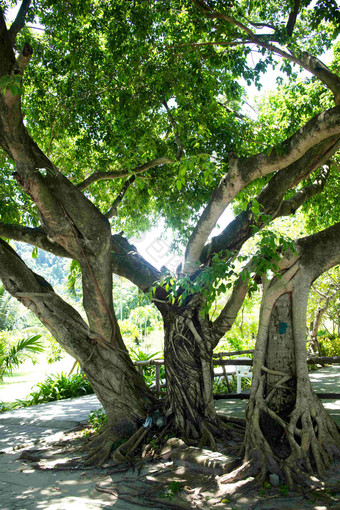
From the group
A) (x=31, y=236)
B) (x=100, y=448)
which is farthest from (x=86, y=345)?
(x=31, y=236)

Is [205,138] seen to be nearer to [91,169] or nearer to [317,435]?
[91,169]

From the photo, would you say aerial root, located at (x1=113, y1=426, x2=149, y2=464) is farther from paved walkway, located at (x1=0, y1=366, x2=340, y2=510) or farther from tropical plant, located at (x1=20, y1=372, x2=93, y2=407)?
tropical plant, located at (x1=20, y1=372, x2=93, y2=407)

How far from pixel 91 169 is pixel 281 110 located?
432 centimetres

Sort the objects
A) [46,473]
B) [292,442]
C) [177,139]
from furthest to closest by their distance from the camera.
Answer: [177,139]
[46,473]
[292,442]

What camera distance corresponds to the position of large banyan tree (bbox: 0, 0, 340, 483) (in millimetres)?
4852

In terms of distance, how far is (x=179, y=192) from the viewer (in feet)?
28.3

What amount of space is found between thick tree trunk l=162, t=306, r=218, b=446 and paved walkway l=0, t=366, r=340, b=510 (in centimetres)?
127

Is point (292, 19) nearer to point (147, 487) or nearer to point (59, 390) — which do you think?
point (147, 487)

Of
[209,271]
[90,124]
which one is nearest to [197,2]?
[90,124]

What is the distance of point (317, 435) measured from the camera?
181 inches

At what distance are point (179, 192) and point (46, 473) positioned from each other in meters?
5.54

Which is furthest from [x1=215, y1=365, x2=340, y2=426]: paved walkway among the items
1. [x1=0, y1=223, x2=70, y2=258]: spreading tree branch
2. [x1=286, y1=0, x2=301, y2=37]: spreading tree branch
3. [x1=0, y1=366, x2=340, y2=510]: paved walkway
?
[x1=286, y1=0, x2=301, y2=37]: spreading tree branch

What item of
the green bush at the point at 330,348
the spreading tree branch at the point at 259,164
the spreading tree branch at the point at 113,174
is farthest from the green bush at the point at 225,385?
the spreading tree branch at the point at 113,174

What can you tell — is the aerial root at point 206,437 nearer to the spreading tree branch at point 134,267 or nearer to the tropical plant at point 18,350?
the spreading tree branch at point 134,267
